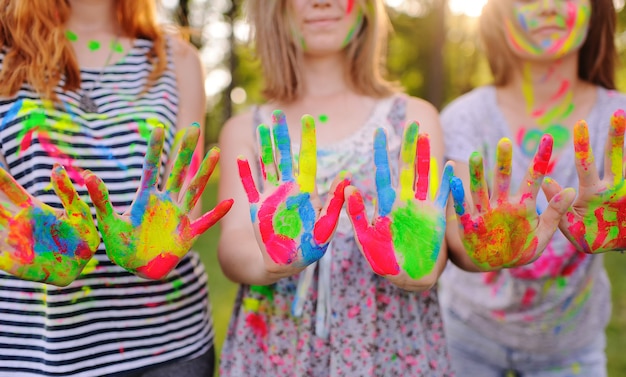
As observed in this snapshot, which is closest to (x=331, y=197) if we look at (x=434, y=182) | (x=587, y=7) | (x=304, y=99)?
(x=434, y=182)

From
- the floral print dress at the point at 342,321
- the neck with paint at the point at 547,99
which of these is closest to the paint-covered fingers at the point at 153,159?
the floral print dress at the point at 342,321

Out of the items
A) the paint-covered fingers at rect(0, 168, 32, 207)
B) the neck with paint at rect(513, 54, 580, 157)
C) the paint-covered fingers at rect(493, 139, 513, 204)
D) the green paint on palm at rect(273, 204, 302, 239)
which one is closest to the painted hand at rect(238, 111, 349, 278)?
the green paint on palm at rect(273, 204, 302, 239)

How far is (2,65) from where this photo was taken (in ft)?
4.69

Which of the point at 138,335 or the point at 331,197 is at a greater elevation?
the point at 331,197

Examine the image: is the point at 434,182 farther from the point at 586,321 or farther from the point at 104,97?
the point at 104,97

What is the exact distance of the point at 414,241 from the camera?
48.8 inches

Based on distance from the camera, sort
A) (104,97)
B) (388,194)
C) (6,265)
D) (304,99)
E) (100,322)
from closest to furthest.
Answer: (6,265) < (388,194) < (100,322) < (104,97) < (304,99)

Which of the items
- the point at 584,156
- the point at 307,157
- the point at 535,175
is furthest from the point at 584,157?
the point at 307,157

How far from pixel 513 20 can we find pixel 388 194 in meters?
0.86

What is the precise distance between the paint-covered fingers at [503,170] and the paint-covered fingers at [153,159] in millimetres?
669

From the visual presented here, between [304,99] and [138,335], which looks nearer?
[138,335]

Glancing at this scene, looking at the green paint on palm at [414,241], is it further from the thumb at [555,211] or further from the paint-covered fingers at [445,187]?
the thumb at [555,211]

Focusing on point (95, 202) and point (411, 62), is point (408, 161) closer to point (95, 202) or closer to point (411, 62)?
point (95, 202)

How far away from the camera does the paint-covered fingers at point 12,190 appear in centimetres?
112
